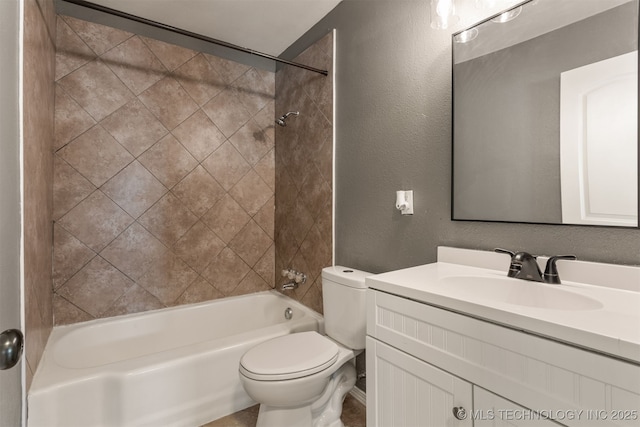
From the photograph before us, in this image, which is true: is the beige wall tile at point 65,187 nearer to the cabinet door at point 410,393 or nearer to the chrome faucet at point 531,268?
the cabinet door at point 410,393

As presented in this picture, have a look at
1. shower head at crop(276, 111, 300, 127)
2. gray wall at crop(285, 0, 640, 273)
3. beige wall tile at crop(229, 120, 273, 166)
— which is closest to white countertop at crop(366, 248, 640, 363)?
gray wall at crop(285, 0, 640, 273)

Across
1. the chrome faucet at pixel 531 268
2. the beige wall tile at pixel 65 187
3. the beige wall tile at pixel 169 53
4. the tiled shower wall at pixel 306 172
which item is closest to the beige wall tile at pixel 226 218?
the tiled shower wall at pixel 306 172

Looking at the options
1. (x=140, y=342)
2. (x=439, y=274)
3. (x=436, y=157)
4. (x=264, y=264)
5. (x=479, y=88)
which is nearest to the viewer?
(x=439, y=274)

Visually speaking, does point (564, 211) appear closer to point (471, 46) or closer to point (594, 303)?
point (594, 303)

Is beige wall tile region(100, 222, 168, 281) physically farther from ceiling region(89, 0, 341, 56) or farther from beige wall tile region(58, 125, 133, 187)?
ceiling region(89, 0, 341, 56)

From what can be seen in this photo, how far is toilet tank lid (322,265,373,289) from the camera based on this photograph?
1483 mm

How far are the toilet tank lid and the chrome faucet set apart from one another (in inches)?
24.3

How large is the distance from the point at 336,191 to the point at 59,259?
183 cm

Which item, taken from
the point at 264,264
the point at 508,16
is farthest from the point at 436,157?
the point at 264,264

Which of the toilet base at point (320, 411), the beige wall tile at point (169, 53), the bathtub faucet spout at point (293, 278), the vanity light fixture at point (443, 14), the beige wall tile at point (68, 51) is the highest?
the beige wall tile at point (169, 53)

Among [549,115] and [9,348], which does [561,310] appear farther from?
[9,348]

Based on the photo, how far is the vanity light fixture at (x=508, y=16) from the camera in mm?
1125

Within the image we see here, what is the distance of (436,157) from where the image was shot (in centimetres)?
137

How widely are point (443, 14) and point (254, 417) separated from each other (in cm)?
224
